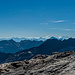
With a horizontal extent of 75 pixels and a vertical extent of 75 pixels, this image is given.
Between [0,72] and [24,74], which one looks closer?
[24,74]

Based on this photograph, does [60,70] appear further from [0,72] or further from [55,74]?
[0,72]

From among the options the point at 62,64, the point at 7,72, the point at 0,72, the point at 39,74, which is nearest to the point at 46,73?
the point at 39,74

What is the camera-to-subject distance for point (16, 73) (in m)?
30.7


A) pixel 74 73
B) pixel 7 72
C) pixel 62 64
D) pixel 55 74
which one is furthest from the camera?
pixel 7 72

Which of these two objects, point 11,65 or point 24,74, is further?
point 11,65

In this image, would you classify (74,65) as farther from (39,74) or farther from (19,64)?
(19,64)

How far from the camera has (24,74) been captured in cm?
2948

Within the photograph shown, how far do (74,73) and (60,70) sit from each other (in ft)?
13.6

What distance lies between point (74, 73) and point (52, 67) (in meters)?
6.66

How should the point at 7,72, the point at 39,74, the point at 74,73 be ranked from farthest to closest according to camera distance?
the point at 7,72, the point at 39,74, the point at 74,73

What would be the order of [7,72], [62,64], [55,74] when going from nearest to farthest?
[55,74], [62,64], [7,72]

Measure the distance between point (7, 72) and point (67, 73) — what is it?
16.2 meters

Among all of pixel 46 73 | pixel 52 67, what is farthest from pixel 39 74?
pixel 52 67

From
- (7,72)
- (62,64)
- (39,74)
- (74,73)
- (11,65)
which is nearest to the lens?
(74,73)
